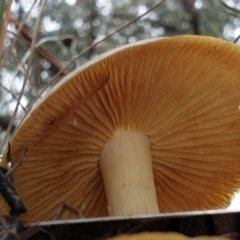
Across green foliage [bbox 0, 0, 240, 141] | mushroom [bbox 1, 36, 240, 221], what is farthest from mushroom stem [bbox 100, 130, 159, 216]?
green foliage [bbox 0, 0, 240, 141]

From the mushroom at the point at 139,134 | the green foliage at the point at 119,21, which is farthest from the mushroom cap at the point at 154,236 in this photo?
the green foliage at the point at 119,21

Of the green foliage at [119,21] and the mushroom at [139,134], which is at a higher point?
the green foliage at [119,21]

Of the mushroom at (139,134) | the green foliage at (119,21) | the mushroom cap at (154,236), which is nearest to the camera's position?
the mushroom cap at (154,236)

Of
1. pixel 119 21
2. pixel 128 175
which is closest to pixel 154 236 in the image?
pixel 128 175

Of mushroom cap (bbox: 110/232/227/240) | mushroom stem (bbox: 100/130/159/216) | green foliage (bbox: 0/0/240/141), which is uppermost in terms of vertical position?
green foliage (bbox: 0/0/240/141)

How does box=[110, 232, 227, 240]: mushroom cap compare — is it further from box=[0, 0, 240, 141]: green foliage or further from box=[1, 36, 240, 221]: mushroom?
box=[0, 0, 240, 141]: green foliage

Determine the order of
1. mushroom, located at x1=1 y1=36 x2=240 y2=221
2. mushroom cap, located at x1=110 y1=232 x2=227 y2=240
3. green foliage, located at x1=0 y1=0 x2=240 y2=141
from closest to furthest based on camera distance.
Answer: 1. mushroom cap, located at x1=110 y1=232 x2=227 y2=240
2. mushroom, located at x1=1 y1=36 x2=240 y2=221
3. green foliage, located at x1=0 y1=0 x2=240 y2=141

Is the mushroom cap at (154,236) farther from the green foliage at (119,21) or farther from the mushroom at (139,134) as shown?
the green foliage at (119,21)

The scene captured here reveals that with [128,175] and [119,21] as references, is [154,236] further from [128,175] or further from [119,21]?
[119,21]
